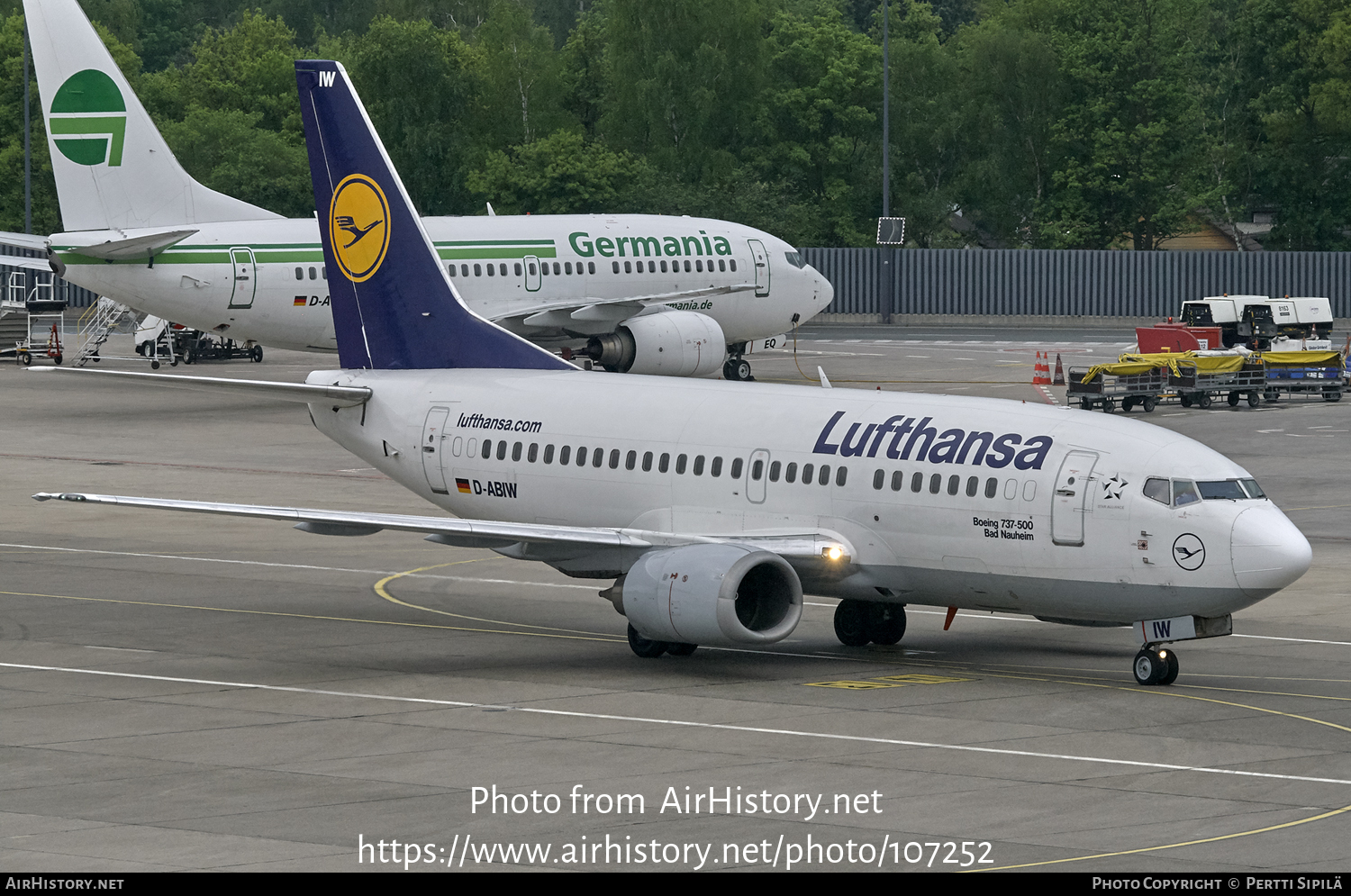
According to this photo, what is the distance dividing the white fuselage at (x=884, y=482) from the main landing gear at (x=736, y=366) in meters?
36.8

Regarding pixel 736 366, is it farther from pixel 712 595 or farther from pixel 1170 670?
pixel 1170 670

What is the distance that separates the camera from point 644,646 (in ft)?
98.4

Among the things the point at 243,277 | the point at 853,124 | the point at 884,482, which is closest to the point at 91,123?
the point at 243,277

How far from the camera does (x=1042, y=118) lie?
128 meters

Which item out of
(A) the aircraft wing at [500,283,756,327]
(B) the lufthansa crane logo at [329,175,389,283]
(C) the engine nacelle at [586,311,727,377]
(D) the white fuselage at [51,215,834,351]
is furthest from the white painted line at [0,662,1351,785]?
(A) the aircraft wing at [500,283,756,327]

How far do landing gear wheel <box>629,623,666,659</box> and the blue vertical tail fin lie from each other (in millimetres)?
7238

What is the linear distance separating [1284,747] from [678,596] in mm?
8417

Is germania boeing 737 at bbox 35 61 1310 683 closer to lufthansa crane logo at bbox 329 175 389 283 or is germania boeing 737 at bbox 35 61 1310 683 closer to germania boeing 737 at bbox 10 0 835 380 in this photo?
lufthansa crane logo at bbox 329 175 389 283

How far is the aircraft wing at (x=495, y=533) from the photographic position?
28750mm

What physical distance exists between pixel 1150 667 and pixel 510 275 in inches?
1658

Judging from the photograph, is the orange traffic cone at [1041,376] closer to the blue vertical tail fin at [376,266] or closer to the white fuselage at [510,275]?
the white fuselage at [510,275]

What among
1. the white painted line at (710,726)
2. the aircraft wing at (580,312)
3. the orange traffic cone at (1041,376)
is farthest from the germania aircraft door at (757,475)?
the orange traffic cone at (1041,376)
